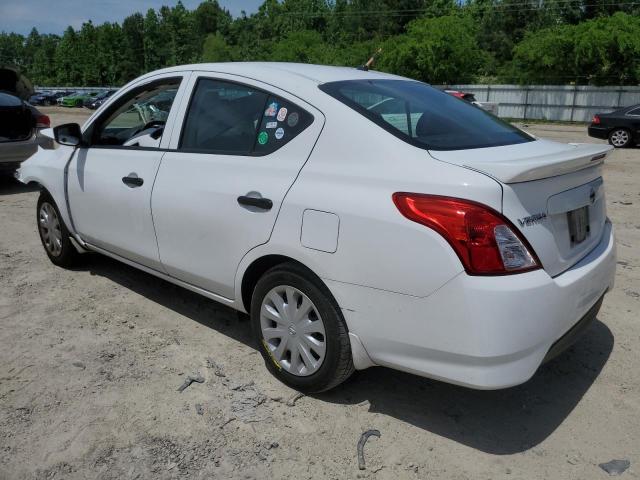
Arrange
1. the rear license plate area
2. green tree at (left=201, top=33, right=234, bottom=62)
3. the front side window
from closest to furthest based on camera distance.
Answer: the rear license plate area < the front side window < green tree at (left=201, top=33, right=234, bottom=62)

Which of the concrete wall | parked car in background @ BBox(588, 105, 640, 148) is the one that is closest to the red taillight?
parked car in background @ BBox(588, 105, 640, 148)

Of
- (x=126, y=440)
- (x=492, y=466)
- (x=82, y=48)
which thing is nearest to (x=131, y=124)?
(x=126, y=440)

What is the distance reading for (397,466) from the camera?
2516 millimetres

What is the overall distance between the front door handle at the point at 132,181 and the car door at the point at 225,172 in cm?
20

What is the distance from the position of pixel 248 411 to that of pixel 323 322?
2.12ft

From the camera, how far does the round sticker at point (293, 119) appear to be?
2.92m

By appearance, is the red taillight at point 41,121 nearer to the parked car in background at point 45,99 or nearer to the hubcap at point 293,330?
the hubcap at point 293,330

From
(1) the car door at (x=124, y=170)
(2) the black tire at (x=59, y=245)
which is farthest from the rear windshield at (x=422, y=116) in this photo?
(2) the black tire at (x=59, y=245)

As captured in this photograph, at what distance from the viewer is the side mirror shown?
426 centimetres

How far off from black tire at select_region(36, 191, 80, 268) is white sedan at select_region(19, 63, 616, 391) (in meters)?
1.11

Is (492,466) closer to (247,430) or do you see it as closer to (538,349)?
(538,349)

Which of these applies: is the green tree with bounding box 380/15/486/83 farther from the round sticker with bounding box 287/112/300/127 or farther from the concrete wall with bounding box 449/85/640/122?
the round sticker with bounding box 287/112/300/127

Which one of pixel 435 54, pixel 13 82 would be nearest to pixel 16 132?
pixel 13 82

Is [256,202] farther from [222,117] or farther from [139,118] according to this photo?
[139,118]
